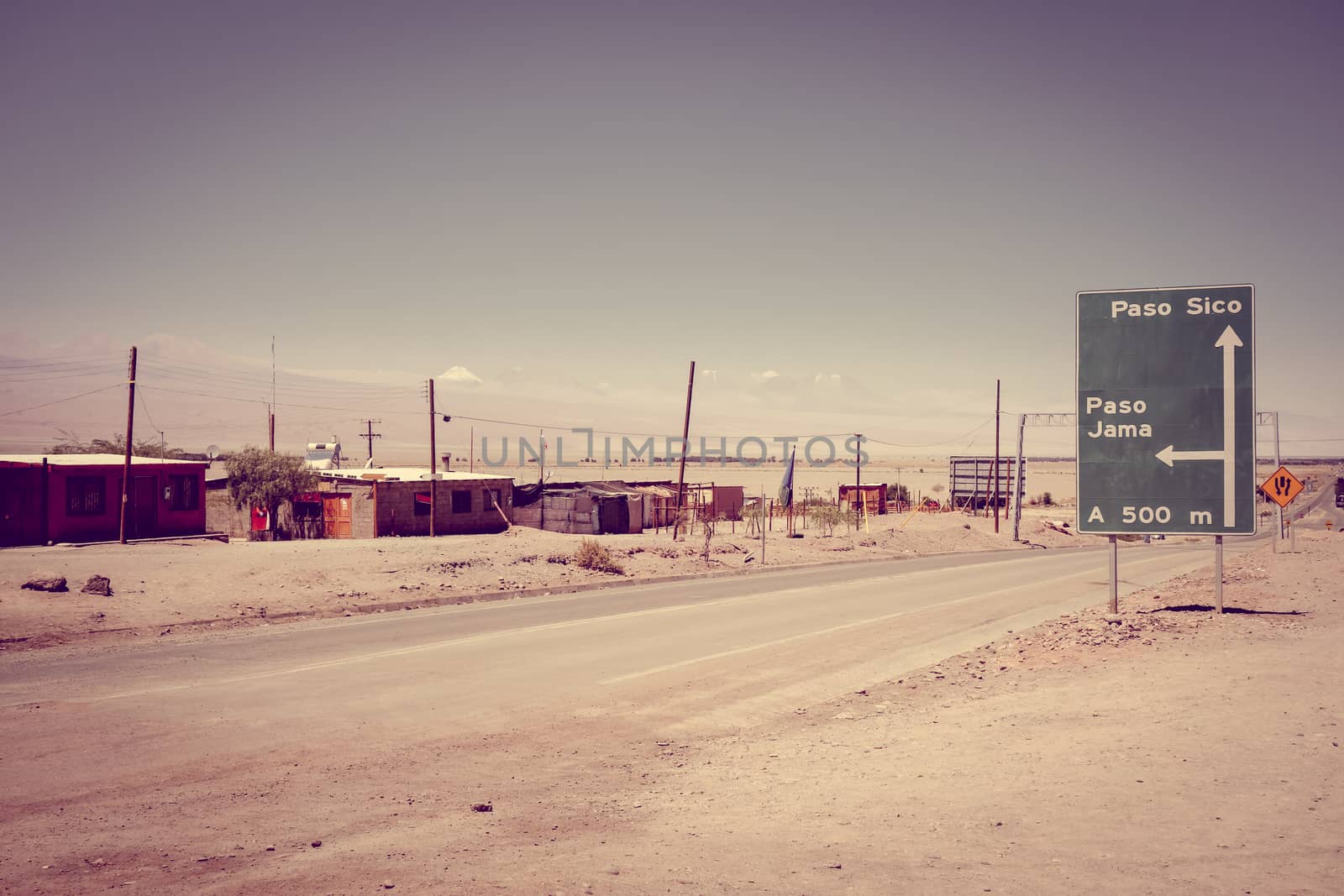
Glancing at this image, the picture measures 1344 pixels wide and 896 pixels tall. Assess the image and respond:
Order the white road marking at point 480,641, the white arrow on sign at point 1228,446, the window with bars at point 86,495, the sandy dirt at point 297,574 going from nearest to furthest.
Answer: the white road marking at point 480,641 < the white arrow on sign at point 1228,446 < the sandy dirt at point 297,574 < the window with bars at point 86,495

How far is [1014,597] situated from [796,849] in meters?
16.9

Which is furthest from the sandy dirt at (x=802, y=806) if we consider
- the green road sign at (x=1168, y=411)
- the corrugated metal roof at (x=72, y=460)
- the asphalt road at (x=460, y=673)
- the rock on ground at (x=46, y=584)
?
the corrugated metal roof at (x=72, y=460)

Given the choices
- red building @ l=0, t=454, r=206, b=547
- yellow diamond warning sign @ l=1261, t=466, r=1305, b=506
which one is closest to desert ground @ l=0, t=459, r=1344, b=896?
red building @ l=0, t=454, r=206, b=547

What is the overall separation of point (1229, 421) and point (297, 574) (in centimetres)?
1794

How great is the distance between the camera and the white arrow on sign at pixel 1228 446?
13070 mm

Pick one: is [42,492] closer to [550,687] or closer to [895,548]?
[550,687]

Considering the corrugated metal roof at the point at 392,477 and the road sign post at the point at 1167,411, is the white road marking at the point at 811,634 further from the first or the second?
the corrugated metal roof at the point at 392,477

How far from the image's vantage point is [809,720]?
9562 millimetres

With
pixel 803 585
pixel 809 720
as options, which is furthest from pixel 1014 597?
pixel 809 720

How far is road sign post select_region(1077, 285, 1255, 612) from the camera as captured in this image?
13125 mm

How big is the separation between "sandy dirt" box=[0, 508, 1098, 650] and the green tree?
7848 millimetres

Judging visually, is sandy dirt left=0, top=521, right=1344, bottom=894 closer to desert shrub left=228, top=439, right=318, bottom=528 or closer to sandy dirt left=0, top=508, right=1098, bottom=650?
sandy dirt left=0, top=508, right=1098, bottom=650

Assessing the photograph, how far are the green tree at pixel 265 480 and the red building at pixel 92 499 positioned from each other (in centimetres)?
389

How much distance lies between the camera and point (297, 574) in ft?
67.2
